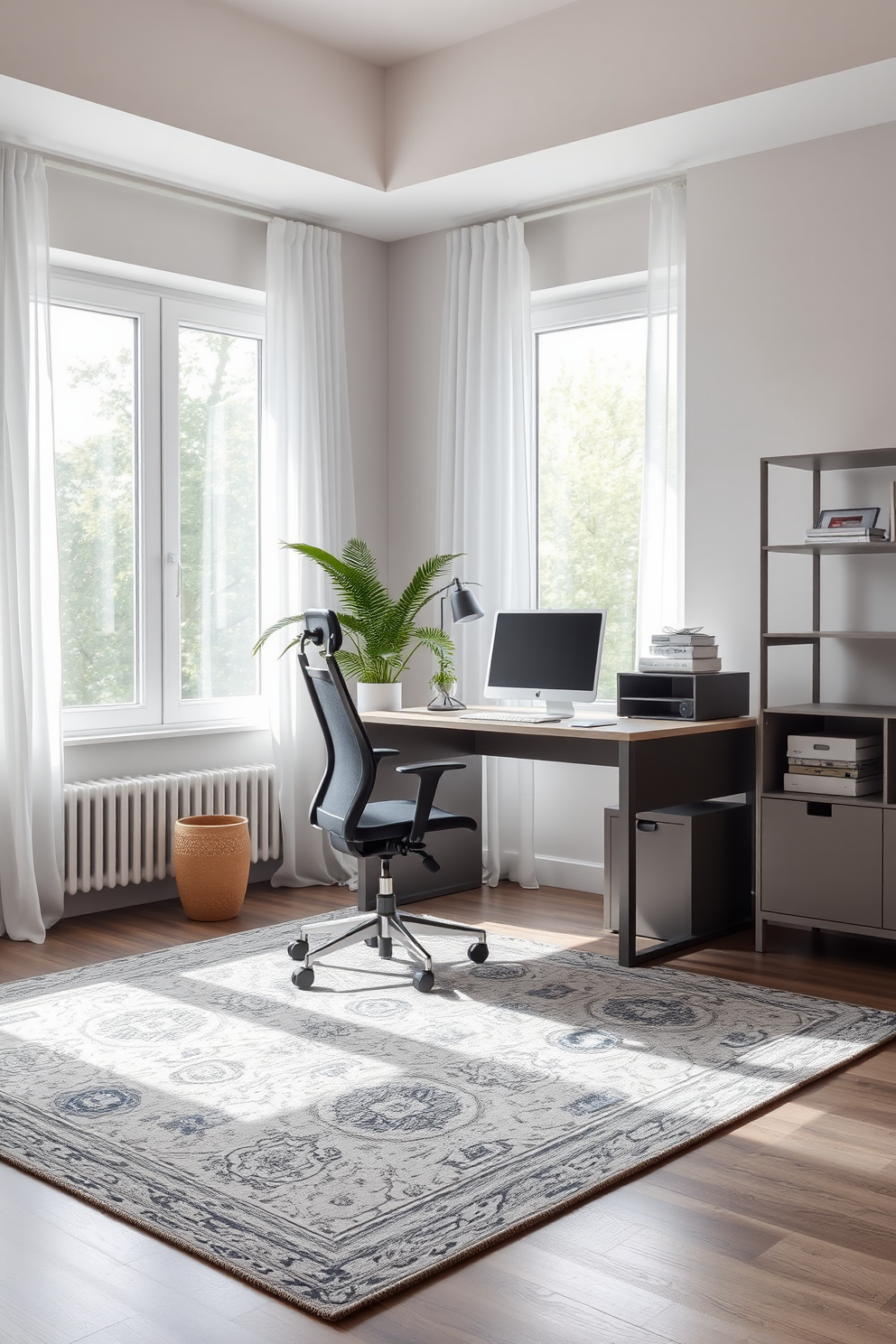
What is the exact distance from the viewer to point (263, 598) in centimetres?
577

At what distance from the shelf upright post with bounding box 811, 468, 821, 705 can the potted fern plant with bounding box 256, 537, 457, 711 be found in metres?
1.45

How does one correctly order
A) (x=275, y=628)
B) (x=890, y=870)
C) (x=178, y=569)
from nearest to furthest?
(x=890, y=870), (x=275, y=628), (x=178, y=569)

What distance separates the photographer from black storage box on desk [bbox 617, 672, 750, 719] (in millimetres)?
4582

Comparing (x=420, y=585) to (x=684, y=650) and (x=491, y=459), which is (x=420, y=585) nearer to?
(x=491, y=459)

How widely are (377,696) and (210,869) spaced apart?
95cm

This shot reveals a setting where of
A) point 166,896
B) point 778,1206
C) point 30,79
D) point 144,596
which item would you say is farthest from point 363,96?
point 778,1206

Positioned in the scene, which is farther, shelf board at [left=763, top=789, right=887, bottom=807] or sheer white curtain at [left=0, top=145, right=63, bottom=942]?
sheer white curtain at [left=0, top=145, right=63, bottom=942]

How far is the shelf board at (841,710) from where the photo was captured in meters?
4.23

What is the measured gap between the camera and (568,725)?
442 centimetres

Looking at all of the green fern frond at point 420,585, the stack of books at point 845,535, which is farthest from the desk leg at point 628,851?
the green fern frond at point 420,585

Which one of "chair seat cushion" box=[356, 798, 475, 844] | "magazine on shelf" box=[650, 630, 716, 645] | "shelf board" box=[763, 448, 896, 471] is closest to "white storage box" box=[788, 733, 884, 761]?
"magazine on shelf" box=[650, 630, 716, 645]

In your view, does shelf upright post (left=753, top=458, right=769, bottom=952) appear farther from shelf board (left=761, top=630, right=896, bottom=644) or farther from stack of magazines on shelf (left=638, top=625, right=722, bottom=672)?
stack of magazines on shelf (left=638, top=625, right=722, bottom=672)

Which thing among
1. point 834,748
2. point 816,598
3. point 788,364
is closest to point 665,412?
point 788,364

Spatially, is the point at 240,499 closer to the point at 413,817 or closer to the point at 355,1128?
the point at 413,817
